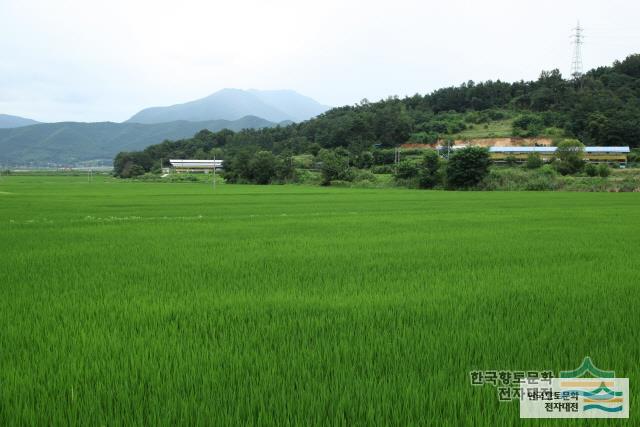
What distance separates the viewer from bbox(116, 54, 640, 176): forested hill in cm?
8931

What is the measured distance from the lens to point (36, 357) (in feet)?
12.9

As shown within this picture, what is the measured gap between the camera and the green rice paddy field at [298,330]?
3.07 m

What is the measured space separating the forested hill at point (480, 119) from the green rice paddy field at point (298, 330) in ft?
270

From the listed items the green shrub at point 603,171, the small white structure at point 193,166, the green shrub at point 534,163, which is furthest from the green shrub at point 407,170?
the small white structure at point 193,166

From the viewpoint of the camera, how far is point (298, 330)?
468 cm

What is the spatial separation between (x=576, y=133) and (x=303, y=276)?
9398 cm

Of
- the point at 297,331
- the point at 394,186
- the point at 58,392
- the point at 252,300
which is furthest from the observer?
the point at 394,186

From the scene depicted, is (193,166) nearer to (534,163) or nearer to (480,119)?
(480,119)

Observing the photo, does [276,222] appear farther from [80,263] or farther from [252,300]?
[252,300]

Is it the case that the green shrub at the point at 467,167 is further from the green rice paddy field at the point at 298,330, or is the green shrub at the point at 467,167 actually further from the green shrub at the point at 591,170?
the green rice paddy field at the point at 298,330

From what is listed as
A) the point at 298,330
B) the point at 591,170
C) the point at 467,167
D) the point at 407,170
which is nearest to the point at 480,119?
the point at 591,170

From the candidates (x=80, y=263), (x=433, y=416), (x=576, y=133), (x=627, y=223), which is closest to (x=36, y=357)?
(x=433, y=416)

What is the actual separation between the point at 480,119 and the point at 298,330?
112m

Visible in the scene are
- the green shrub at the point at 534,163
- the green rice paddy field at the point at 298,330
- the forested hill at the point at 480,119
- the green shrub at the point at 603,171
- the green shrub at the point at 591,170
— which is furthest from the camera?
the forested hill at the point at 480,119
